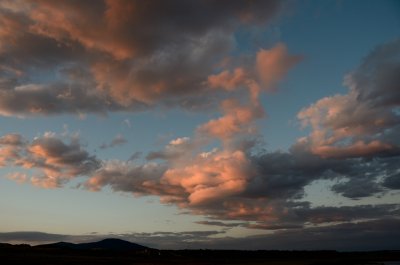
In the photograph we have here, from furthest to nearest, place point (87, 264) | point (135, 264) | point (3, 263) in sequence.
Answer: point (135, 264) < point (87, 264) < point (3, 263)

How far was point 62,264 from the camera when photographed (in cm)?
12538

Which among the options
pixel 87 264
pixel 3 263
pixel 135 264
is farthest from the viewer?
pixel 135 264

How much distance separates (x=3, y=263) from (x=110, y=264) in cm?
3207

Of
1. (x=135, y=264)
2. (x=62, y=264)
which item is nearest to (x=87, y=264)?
(x=62, y=264)

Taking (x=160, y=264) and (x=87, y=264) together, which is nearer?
(x=87, y=264)

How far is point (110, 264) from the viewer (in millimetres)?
135750

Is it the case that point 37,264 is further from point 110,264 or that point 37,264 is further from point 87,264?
point 110,264

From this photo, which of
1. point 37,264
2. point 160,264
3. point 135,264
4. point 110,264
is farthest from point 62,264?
point 160,264

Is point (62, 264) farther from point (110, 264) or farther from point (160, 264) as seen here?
point (160, 264)

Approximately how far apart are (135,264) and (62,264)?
84.2ft

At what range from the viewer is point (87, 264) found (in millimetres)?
129875

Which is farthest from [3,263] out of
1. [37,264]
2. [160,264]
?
[160,264]

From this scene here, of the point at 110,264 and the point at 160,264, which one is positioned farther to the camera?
the point at 160,264

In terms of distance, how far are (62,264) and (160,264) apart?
116 ft
